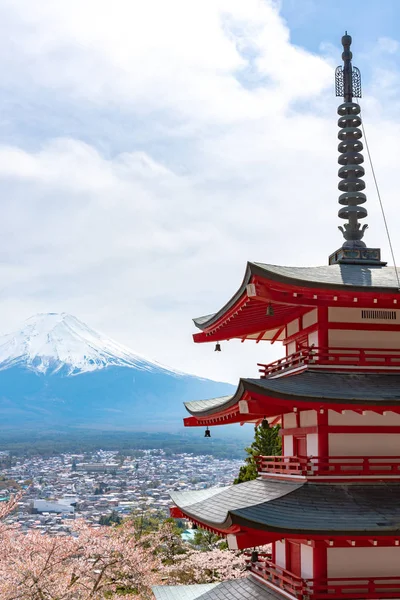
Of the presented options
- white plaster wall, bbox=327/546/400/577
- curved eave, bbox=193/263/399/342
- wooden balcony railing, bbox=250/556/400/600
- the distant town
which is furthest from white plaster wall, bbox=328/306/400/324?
the distant town

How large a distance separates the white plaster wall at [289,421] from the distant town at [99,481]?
47607 mm

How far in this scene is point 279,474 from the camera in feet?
51.0

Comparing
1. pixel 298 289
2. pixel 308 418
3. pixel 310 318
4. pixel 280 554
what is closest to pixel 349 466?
pixel 308 418

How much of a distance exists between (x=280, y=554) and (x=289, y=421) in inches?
111

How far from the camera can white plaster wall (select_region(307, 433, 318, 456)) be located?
47.7ft

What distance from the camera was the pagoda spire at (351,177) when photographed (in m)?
17.1

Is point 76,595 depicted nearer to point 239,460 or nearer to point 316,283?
point 316,283

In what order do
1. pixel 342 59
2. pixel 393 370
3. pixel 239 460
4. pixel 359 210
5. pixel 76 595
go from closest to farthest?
pixel 393 370, pixel 359 210, pixel 342 59, pixel 76 595, pixel 239 460

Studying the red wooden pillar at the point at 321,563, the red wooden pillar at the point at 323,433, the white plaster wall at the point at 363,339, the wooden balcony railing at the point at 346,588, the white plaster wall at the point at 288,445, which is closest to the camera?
the wooden balcony railing at the point at 346,588

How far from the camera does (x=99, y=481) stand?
109500 millimetres

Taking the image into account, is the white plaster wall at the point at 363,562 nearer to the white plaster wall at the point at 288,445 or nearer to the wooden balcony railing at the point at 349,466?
the wooden balcony railing at the point at 349,466

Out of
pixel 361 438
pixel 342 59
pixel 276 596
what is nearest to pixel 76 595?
pixel 276 596

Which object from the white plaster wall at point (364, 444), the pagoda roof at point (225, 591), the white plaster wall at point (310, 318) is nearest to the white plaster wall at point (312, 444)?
the white plaster wall at point (364, 444)

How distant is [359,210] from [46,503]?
3129 inches
